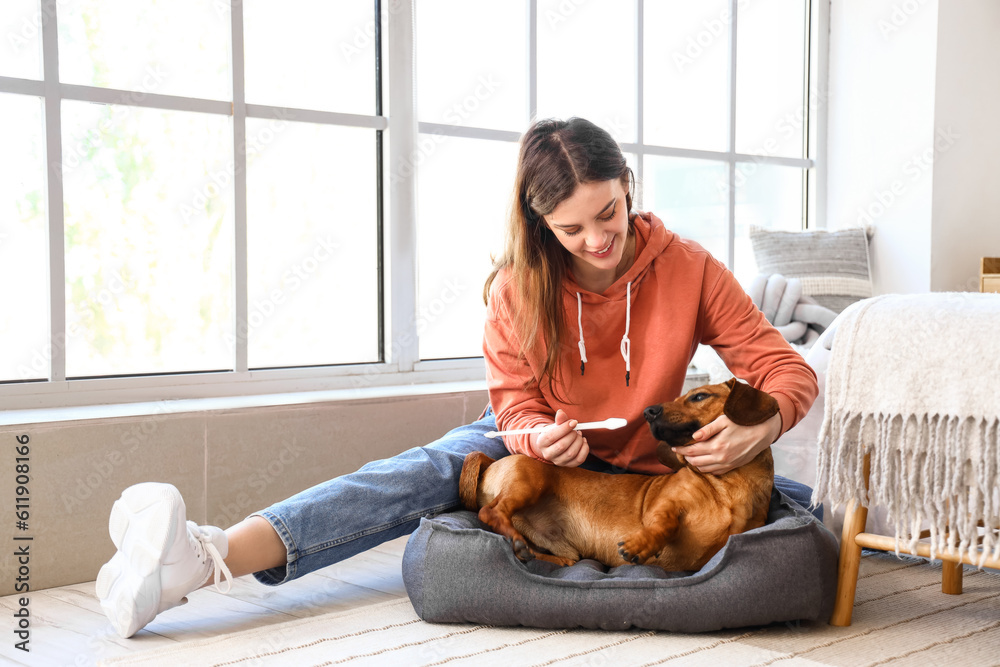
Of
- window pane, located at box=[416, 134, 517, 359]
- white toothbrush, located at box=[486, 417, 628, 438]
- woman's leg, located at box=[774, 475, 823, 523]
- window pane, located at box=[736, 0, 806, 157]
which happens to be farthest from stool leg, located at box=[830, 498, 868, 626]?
window pane, located at box=[736, 0, 806, 157]

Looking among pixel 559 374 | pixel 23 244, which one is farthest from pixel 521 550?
pixel 23 244

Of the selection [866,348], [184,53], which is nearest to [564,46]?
[184,53]

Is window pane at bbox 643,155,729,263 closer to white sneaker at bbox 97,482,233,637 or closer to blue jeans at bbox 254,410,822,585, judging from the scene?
blue jeans at bbox 254,410,822,585

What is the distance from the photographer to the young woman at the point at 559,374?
147cm

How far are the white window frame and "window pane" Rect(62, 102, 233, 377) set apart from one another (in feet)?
0.12

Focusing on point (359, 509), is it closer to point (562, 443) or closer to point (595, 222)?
point (562, 443)

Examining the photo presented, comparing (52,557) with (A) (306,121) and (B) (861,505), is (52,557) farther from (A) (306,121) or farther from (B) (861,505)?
(B) (861,505)

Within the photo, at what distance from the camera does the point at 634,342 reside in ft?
5.94

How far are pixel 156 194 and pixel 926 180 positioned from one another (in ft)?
9.15

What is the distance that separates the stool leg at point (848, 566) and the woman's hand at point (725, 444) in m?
0.19

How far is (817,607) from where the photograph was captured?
1473 mm

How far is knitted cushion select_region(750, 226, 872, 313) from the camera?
324 centimetres

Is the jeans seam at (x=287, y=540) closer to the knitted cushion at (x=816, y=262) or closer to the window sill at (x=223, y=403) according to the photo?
the window sill at (x=223, y=403)

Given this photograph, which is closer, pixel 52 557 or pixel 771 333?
pixel 771 333
